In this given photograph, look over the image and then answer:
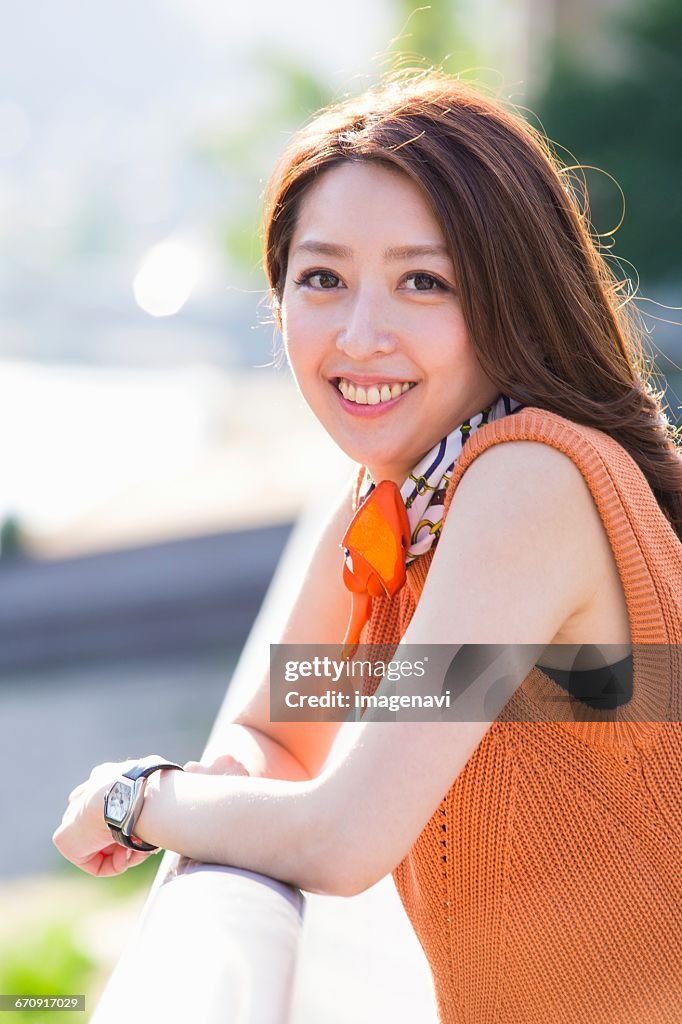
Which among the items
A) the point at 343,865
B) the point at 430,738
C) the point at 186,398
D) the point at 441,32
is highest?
the point at 441,32

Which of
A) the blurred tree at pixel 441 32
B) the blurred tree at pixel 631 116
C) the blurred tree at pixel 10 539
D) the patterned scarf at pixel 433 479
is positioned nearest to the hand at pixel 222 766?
the patterned scarf at pixel 433 479

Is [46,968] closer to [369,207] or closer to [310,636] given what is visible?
[310,636]

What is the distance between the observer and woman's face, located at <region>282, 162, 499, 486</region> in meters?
1.30

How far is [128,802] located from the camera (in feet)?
4.14

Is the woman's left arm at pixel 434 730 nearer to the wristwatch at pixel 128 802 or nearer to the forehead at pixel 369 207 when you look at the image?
the wristwatch at pixel 128 802

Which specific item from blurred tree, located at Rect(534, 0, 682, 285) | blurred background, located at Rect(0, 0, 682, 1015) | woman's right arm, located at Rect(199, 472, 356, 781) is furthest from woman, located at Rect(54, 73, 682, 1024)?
blurred tree, located at Rect(534, 0, 682, 285)

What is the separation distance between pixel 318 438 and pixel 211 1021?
8.89m

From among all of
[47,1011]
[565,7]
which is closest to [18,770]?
[47,1011]

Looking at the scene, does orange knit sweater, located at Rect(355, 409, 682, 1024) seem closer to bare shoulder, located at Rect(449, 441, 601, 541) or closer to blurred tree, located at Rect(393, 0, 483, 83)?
bare shoulder, located at Rect(449, 441, 601, 541)

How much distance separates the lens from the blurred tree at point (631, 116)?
11547mm

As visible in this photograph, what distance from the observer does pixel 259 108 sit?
1891 cm

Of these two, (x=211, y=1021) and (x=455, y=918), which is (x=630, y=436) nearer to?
(x=455, y=918)

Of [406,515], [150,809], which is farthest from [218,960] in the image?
[406,515]

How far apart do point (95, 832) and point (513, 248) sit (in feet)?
2.68
